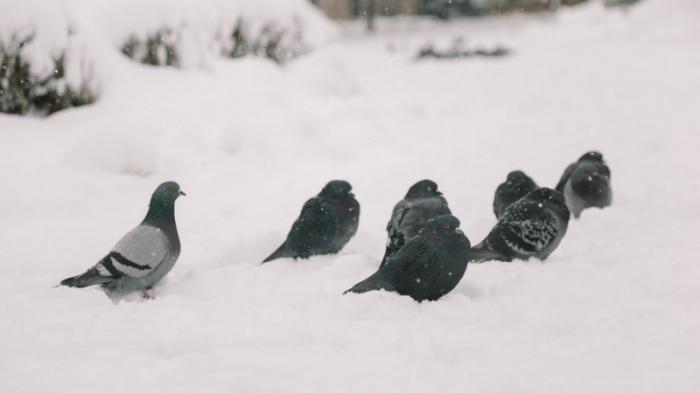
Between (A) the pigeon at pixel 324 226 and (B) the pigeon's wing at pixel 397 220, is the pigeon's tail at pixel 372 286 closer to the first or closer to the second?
(B) the pigeon's wing at pixel 397 220

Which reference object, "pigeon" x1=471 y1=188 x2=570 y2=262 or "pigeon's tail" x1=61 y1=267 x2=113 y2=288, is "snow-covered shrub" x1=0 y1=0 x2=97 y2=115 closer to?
"pigeon's tail" x1=61 y1=267 x2=113 y2=288

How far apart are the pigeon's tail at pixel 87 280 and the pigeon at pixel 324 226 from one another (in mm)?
1315

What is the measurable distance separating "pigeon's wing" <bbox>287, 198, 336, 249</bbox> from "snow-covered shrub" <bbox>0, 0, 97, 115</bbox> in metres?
4.69

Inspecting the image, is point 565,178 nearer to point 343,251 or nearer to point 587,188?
point 587,188

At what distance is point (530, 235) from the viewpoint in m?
5.01

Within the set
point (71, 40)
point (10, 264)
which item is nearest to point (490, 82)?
point (71, 40)

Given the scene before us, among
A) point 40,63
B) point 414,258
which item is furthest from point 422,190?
point 40,63

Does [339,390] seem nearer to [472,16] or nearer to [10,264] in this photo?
[10,264]

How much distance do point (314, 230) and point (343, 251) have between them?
0.49 m

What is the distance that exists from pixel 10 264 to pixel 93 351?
249cm

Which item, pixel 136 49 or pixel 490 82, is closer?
pixel 136 49

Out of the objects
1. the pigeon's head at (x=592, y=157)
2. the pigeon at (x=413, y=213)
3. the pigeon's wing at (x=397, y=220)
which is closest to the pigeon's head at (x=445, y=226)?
the pigeon at (x=413, y=213)

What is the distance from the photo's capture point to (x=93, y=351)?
3.25m

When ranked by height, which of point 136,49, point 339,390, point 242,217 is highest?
point 136,49
